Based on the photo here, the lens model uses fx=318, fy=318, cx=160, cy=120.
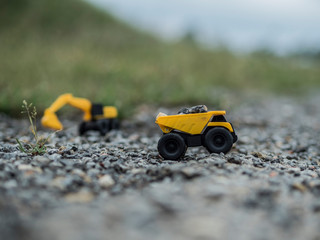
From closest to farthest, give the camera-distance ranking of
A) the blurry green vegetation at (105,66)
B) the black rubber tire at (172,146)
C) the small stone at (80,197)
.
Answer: the small stone at (80,197) < the black rubber tire at (172,146) < the blurry green vegetation at (105,66)

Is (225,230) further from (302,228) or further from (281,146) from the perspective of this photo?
(281,146)

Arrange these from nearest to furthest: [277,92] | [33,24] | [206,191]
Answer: [206,191] < [277,92] < [33,24]

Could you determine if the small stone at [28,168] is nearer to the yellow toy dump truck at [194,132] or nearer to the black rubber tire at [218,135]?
the yellow toy dump truck at [194,132]

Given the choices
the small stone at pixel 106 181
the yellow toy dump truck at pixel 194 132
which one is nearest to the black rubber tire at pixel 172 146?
the yellow toy dump truck at pixel 194 132

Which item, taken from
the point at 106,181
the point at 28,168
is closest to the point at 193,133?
the point at 106,181

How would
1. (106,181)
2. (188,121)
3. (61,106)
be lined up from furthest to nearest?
(61,106), (188,121), (106,181)

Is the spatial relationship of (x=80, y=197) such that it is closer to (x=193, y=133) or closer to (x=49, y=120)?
(x=193, y=133)

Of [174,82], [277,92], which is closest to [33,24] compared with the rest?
[174,82]

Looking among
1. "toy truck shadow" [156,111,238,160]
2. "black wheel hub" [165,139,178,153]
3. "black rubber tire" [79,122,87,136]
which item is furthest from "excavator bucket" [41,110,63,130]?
"black wheel hub" [165,139,178,153]
